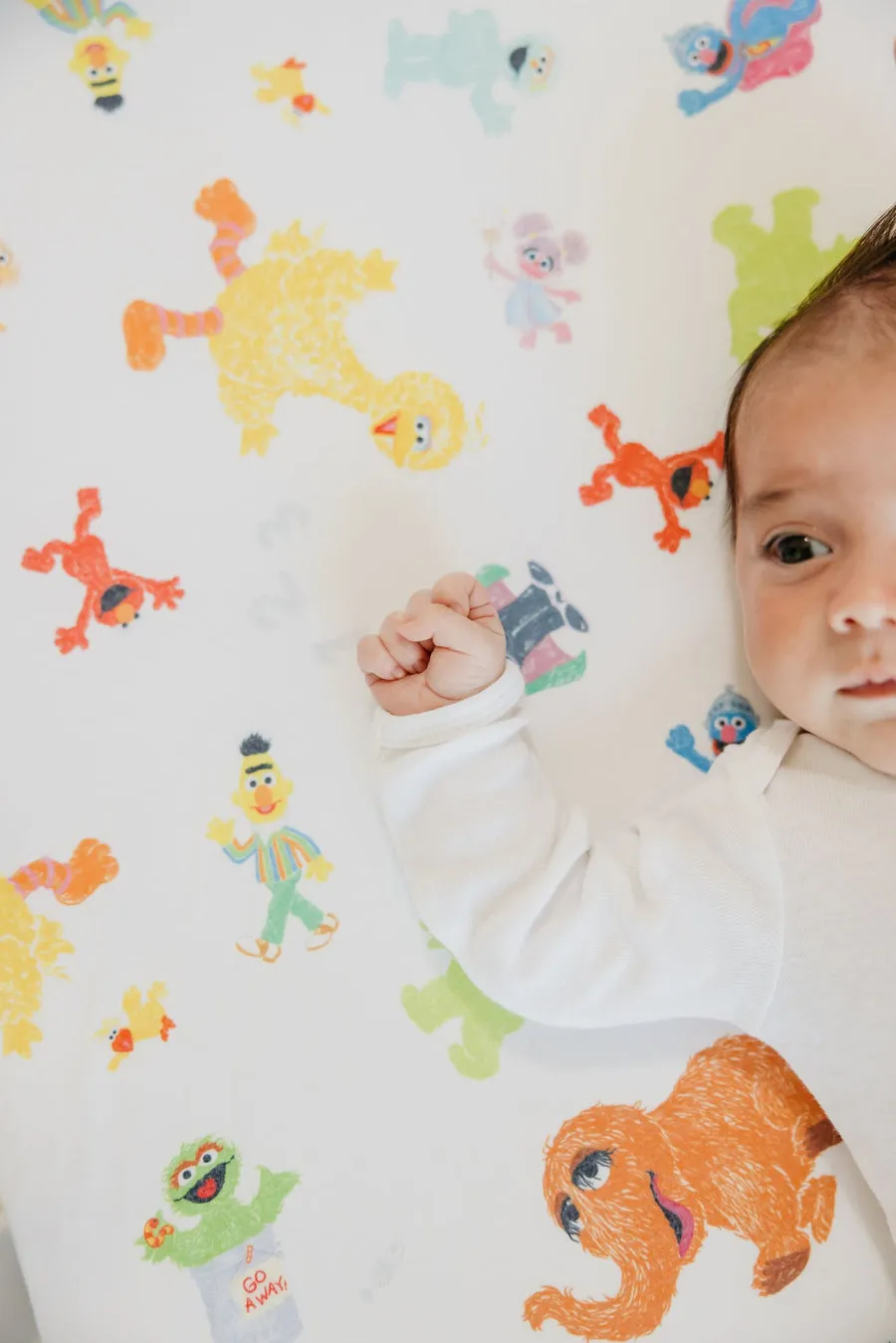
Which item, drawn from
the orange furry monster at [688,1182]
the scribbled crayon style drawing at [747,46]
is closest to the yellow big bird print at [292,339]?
the scribbled crayon style drawing at [747,46]

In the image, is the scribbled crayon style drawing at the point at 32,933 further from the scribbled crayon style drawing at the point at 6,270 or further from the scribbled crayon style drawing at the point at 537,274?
the scribbled crayon style drawing at the point at 537,274

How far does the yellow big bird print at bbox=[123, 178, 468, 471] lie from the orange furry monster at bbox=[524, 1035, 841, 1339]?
2.02 feet

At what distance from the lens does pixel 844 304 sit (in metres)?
0.83

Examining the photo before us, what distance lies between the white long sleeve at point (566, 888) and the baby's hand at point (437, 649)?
0.02 meters

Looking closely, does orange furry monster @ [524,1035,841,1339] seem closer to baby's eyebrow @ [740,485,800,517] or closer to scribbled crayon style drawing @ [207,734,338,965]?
scribbled crayon style drawing @ [207,734,338,965]

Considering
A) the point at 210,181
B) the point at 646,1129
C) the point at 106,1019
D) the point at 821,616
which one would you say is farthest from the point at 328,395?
the point at 646,1129

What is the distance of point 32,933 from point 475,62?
90 cm

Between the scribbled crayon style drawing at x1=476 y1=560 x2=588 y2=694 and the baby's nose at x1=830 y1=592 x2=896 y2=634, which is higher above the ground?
the scribbled crayon style drawing at x1=476 y1=560 x2=588 y2=694

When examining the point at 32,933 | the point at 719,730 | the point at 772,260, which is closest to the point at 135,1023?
the point at 32,933

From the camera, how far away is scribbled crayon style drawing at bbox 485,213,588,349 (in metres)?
0.99

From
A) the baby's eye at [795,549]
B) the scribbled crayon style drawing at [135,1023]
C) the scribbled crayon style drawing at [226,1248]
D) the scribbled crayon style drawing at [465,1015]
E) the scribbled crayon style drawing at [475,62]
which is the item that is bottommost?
the scribbled crayon style drawing at [226,1248]

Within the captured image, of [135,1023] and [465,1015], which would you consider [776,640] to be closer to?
[465,1015]

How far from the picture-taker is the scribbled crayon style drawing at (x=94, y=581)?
93 cm

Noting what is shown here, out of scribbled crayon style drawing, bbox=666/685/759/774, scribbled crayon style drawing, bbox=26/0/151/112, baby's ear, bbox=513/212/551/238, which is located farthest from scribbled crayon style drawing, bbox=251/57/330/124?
scribbled crayon style drawing, bbox=666/685/759/774
